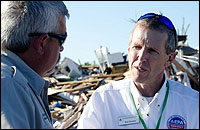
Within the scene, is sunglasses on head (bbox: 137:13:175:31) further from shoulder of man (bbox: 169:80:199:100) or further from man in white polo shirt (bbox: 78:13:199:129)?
shoulder of man (bbox: 169:80:199:100)

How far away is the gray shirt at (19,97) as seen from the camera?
1593 millimetres

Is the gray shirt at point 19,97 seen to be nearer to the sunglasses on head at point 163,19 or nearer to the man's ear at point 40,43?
the man's ear at point 40,43

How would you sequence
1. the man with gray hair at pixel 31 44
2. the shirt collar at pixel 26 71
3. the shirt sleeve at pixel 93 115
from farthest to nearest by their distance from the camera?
the shirt sleeve at pixel 93 115 < the shirt collar at pixel 26 71 < the man with gray hair at pixel 31 44

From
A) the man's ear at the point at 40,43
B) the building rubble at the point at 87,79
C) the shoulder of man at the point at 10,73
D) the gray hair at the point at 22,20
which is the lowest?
the building rubble at the point at 87,79

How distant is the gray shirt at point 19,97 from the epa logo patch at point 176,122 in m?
1.11

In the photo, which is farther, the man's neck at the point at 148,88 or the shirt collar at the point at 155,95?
the man's neck at the point at 148,88

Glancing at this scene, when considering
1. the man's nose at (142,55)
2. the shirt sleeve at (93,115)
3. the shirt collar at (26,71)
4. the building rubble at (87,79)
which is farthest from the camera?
the building rubble at (87,79)

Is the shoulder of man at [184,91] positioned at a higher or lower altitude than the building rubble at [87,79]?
higher

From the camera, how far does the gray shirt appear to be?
5.23 feet

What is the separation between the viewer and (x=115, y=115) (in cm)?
246

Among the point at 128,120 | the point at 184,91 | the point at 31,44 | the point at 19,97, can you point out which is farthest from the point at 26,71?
the point at 184,91

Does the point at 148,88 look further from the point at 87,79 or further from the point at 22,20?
the point at 87,79

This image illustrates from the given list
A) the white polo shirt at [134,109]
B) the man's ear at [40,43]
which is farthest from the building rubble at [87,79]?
the man's ear at [40,43]

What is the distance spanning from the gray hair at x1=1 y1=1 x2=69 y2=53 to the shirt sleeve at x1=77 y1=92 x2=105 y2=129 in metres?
0.76
